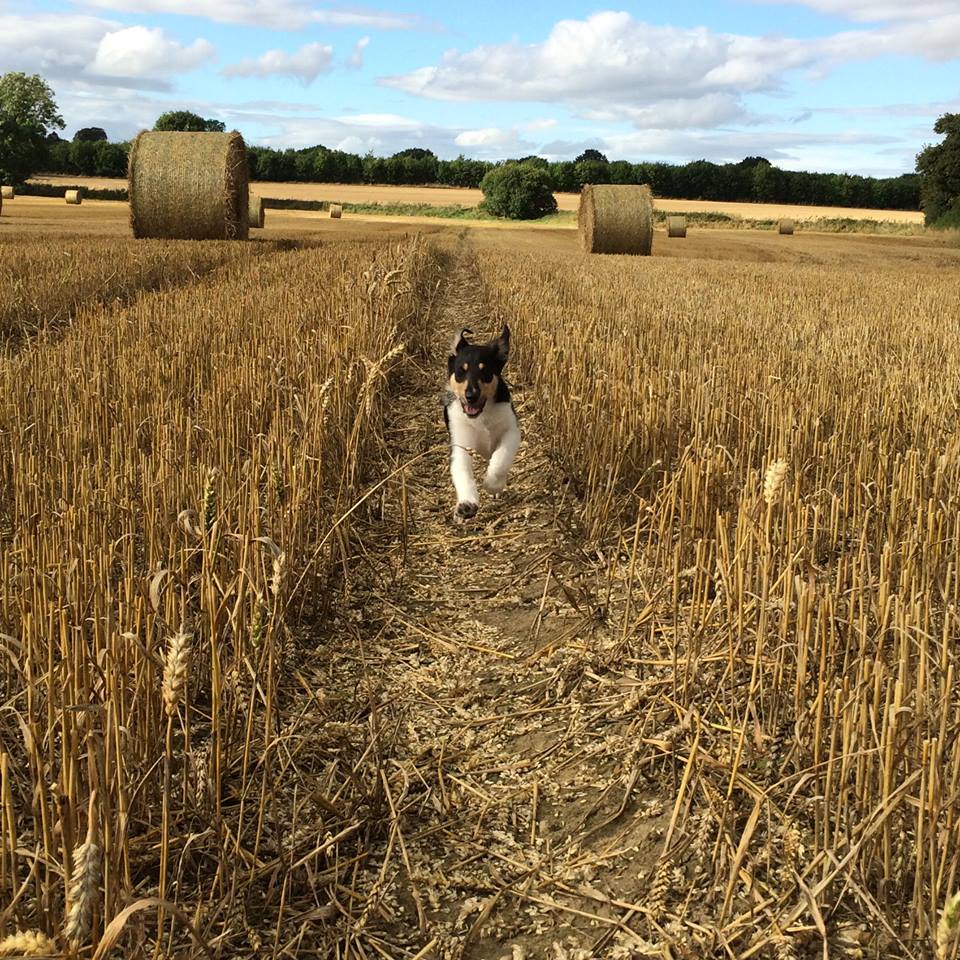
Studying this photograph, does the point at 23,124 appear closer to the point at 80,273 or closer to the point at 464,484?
the point at 80,273

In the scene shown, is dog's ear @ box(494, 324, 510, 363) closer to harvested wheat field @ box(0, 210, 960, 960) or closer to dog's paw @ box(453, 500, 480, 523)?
harvested wheat field @ box(0, 210, 960, 960)

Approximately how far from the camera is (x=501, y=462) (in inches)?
218

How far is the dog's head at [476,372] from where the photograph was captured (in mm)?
5397

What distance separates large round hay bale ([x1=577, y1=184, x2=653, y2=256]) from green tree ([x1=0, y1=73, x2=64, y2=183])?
48764mm

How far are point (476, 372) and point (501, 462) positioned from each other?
1.72 feet

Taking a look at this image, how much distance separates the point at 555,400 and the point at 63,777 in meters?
5.10

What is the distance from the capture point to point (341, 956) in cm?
223

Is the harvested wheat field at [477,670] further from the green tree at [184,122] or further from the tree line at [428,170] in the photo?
the green tree at [184,122]

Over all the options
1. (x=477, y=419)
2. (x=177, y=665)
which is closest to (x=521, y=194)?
(x=477, y=419)

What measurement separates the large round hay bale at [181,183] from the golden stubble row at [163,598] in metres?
11.5

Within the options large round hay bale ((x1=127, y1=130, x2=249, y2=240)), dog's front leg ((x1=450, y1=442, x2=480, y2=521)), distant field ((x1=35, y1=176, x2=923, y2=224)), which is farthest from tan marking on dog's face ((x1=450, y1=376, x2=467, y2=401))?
distant field ((x1=35, y1=176, x2=923, y2=224))

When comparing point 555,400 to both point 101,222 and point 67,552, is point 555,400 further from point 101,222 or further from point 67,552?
point 101,222

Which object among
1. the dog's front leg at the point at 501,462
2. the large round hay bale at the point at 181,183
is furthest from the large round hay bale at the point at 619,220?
the dog's front leg at the point at 501,462

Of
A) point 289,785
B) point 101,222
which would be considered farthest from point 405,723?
point 101,222
